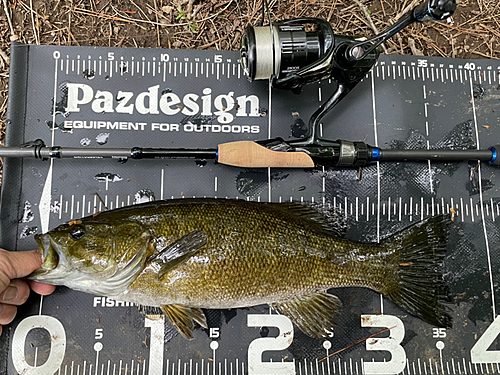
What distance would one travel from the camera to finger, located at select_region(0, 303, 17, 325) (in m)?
2.29

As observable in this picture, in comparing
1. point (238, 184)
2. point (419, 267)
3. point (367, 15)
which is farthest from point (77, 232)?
point (367, 15)

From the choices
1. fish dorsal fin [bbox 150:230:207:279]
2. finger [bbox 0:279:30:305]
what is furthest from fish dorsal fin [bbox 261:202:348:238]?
finger [bbox 0:279:30:305]

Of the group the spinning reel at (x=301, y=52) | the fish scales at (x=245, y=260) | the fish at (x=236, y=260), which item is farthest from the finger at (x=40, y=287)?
the spinning reel at (x=301, y=52)

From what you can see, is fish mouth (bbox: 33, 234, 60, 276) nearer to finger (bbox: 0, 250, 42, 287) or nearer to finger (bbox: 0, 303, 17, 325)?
finger (bbox: 0, 250, 42, 287)

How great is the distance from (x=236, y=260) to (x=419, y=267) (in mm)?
1225

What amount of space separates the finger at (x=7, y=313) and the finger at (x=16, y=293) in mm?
39

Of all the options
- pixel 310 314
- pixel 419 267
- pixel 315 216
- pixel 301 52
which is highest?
pixel 301 52

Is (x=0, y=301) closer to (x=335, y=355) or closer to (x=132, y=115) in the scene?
(x=132, y=115)

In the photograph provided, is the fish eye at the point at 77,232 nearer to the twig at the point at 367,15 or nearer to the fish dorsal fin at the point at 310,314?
the fish dorsal fin at the point at 310,314

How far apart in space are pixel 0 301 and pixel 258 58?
2.27 m

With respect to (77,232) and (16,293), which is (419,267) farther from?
(16,293)

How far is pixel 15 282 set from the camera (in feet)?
7.52

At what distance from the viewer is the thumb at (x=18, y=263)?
2088 mm

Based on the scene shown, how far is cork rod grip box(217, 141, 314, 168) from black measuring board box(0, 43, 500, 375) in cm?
21
